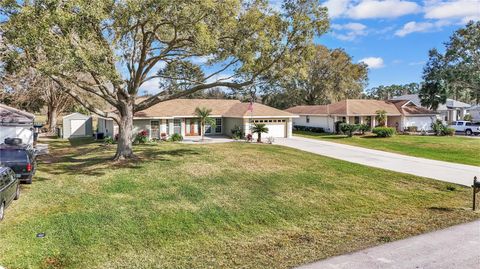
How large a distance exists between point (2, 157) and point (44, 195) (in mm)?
2578

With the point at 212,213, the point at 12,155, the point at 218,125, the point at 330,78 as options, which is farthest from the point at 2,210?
the point at 330,78

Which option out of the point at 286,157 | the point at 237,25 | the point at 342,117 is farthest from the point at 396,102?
the point at 237,25

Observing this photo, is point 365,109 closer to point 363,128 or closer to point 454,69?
point 363,128

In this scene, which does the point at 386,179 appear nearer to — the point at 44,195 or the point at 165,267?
the point at 165,267

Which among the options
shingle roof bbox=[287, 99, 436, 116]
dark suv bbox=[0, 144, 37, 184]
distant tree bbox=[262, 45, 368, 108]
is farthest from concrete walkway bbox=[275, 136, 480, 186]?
distant tree bbox=[262, 45, 368, 108]

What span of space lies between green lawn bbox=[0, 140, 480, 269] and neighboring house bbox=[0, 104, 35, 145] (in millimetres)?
4950

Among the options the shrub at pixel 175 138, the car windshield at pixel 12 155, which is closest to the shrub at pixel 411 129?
the shrub at pixel 175 138

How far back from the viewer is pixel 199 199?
11891 millimetres

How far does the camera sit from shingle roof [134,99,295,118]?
31.3 meters

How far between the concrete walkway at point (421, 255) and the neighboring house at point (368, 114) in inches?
1229

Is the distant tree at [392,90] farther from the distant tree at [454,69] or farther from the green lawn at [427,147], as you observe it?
the green lawn at [427,147]

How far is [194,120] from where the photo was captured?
34.2 meters

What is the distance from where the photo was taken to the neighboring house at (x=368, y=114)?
129 ft

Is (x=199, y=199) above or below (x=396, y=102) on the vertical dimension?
below
